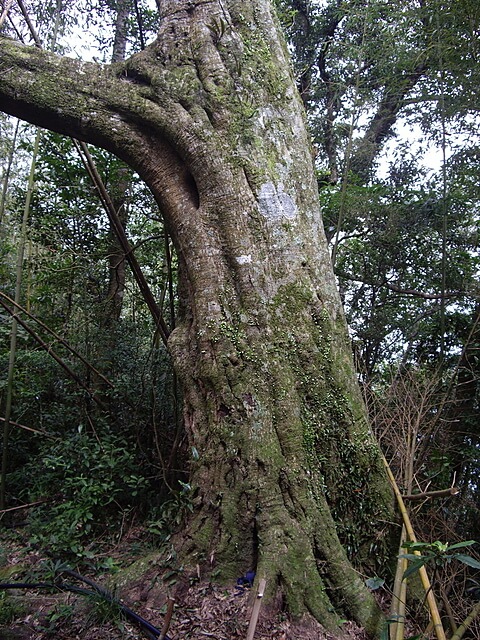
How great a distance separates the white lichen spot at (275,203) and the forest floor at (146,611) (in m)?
1.94

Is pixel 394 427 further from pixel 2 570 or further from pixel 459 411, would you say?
pixel 2 570

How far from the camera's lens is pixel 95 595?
2.18m

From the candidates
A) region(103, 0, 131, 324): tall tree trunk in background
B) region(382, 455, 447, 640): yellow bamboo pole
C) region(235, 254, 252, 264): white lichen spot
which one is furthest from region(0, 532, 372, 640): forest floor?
region(103, 0, 131, 324): tall tree trunk in background

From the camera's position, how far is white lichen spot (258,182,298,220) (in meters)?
2.69

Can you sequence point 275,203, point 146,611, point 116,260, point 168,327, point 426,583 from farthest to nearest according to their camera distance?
1. point 116,260
2. point 168,327
3. point 275,203
4. point 146,611
5. point 426,583

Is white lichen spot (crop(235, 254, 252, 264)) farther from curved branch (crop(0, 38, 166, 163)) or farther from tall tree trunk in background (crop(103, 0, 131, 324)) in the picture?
tall tree trunk in background (crop(103, 0, 131, 324))

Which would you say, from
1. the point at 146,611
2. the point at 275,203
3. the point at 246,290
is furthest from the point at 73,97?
the point at 146,611

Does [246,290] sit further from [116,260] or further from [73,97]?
[116,260]

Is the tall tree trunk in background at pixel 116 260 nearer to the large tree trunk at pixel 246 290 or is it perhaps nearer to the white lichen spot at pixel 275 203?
the large tree trunk at pixel 246 290

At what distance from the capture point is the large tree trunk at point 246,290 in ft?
7.32

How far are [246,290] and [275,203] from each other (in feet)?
1.89

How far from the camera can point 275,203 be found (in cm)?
271

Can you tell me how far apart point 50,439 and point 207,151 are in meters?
2.76

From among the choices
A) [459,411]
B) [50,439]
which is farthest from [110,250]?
[459,411]
